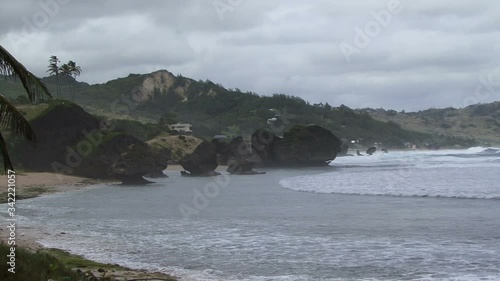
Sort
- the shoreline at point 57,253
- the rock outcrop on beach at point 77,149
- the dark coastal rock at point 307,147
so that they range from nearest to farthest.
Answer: the shoreline at point 57,253, the rock outcrop on beach at point 77,149, the dark coastal rock at point 307,147

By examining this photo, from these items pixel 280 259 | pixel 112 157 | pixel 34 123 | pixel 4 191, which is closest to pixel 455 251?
pixel 280 259

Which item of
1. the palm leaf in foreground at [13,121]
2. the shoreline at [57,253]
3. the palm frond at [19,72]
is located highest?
the palm frond at [19,72]

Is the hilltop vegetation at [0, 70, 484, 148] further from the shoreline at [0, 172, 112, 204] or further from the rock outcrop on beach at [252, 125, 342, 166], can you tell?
the shoreline at [0, 172, 112, 204]

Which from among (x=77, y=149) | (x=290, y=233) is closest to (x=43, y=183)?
(x=77, y=149)

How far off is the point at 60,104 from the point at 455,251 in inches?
1881

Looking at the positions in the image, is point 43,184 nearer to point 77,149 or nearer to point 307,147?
point 77,149

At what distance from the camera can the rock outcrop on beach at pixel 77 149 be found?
51.2m

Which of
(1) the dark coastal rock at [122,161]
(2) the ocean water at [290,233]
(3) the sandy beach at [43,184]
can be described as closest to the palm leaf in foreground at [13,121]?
(2) the ocean water at [290,233]

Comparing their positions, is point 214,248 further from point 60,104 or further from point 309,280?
point 60,104

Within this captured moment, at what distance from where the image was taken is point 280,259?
595 inches

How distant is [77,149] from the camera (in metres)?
56.6

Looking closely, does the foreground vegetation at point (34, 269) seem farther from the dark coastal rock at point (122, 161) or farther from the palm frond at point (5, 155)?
the dark coastal rock at point (122, 161)

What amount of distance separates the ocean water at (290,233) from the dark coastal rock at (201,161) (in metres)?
26.7

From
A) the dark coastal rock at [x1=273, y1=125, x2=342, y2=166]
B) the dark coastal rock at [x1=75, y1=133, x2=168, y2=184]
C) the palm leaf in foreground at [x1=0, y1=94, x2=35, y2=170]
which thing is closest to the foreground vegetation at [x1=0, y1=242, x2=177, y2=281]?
the palm leaf in foreground at [x1=0, y1=94, x2=35, y2=170]
